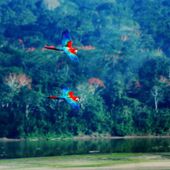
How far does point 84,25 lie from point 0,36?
58.1 feet

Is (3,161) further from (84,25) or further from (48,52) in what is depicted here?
(84,25)

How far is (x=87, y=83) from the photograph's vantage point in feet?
284

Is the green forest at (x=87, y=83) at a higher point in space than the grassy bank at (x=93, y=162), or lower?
higher

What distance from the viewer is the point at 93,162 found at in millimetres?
44562

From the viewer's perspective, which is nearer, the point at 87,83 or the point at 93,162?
the point at 93,162

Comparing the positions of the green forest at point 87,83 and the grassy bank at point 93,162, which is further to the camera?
the green forest at point 87,83

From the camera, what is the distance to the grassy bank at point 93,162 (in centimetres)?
4200

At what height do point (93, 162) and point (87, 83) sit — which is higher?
point (87, 83)

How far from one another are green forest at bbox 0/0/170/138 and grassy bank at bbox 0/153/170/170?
29065mm

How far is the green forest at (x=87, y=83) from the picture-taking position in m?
80.1

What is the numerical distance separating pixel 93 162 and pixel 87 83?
4230 centimetres

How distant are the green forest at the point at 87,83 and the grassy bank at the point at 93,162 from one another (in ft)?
95.4

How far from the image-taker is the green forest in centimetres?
8006

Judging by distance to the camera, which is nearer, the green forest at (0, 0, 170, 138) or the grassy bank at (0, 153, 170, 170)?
the grassy bank at (0, 153, 170, 170)
